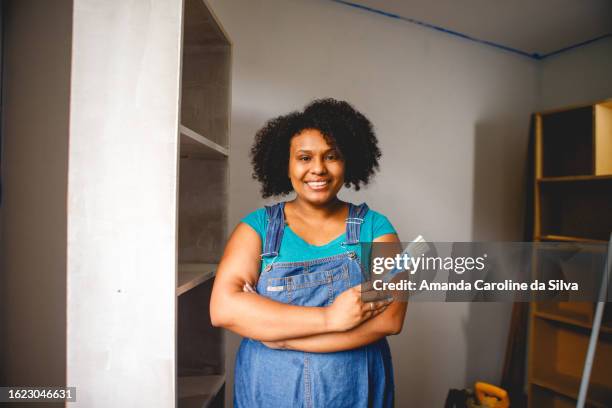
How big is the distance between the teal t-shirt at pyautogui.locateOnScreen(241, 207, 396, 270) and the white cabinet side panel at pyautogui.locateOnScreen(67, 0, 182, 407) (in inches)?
12.9

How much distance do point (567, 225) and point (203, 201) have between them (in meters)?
2.73

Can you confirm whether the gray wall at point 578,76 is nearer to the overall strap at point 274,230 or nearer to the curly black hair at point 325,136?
the curly black hair at point 325,136

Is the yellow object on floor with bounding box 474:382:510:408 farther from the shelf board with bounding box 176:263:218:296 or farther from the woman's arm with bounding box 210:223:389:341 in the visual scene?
the shelf board with bounding box 176:263:218:296

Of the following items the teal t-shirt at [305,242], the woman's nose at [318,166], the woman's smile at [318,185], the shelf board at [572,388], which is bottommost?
the shelf board at [572,388]

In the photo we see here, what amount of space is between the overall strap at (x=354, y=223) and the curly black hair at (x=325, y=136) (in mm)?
194

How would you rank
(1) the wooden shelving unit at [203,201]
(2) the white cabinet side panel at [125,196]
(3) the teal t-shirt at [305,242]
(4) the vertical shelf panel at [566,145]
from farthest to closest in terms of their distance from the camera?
(4) the vertical shelf panel at [566,145] < (1) the wooden shelving unit at [203,201] < (3) the teal t-shirt at [305,242] < (2) the white cabinet side panel at [125,196]

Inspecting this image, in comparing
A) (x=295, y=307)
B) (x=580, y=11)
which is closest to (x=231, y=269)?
(x=295, y=307)

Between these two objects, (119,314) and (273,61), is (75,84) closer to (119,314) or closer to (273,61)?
(119,314)

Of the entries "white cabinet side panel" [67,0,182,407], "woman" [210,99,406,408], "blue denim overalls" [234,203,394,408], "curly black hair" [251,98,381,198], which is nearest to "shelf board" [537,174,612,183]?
"curly black hair" [251,98,381,198]

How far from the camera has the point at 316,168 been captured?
1309mm

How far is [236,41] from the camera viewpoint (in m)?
2.16

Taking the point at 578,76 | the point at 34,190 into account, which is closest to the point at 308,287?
the point at 34,190

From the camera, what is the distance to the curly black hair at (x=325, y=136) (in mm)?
1387
